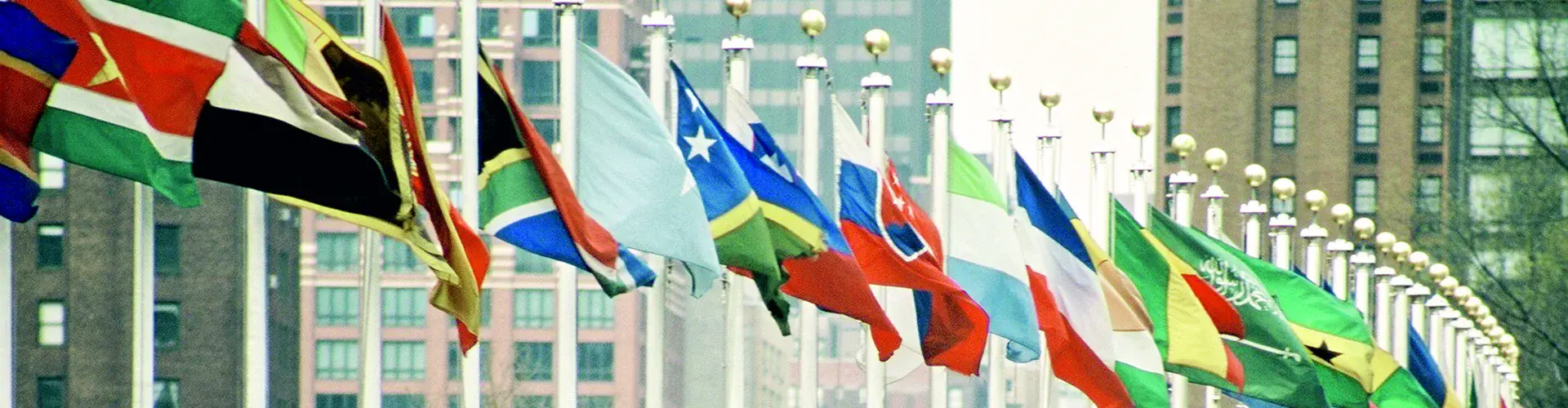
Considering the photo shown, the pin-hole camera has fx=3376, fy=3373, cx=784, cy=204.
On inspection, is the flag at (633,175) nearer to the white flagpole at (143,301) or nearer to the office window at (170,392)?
the white flagpole at (143,301)

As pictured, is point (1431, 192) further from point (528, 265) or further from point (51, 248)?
point (51, 248)

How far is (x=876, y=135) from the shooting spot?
120ft

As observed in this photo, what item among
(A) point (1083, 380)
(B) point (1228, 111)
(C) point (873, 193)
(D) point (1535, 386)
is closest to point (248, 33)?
(C) point (873, 193)

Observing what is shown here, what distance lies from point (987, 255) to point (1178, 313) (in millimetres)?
4165

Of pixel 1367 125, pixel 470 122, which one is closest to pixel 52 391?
pixel 1367 125

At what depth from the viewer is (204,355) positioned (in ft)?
322

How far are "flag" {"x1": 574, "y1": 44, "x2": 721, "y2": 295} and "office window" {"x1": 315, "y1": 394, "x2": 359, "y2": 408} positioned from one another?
114919 mm

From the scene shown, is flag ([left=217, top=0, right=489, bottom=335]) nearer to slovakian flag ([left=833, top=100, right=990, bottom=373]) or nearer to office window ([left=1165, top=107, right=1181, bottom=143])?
slovakian flag ([left=833, top=100, right=990, bottom=373])

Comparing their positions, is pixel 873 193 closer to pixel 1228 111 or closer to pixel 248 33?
pixel 248 33

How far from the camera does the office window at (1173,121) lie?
404 ft

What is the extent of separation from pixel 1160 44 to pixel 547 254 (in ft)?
321

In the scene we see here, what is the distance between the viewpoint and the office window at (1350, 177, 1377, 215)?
402ft

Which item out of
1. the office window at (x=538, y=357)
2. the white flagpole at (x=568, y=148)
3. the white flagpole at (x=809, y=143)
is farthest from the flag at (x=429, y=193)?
the office window at (x=538, y=357)

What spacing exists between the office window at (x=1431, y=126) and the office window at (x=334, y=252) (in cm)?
4759
